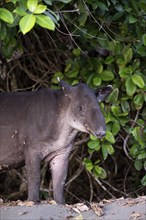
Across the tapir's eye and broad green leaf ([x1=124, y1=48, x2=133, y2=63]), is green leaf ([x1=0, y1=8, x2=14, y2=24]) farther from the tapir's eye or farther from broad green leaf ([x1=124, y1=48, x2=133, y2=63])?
broad green leaf ([x1=124, y1=48, x2=133, y2=63])

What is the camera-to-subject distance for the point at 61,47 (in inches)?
332

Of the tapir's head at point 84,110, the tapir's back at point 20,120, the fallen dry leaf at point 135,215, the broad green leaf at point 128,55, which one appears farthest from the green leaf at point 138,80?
the fallen dry leaf at point 135,215

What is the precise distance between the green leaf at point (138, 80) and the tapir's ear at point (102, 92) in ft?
1.56

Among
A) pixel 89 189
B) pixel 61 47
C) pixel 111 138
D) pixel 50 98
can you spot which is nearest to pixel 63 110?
pixel 50 98

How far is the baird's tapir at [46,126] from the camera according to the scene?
6.67m

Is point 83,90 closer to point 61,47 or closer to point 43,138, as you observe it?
point 43,138

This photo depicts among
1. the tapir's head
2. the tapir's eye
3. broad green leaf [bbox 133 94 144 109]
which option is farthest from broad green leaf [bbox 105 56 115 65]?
the tapir's eye

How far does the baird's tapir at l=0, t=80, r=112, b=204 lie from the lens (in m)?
6.67

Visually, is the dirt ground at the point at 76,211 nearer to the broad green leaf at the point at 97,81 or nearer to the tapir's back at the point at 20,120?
the tapir's back at the point at 20,120

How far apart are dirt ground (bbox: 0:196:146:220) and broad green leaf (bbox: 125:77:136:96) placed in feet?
5.10

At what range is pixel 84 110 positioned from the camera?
6621 mm

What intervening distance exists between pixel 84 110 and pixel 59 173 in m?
0.75

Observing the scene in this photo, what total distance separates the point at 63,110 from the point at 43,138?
33cm

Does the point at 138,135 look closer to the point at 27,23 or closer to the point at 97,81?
the point at 97,81
